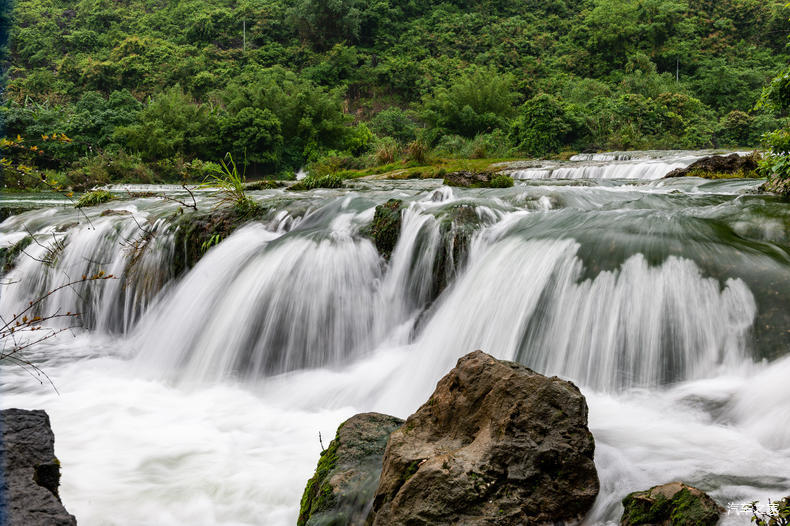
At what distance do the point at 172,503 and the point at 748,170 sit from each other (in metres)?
11.5

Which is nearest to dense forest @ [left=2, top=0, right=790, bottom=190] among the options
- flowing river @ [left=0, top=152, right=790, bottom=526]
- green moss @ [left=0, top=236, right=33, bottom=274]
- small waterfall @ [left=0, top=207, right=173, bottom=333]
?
green moss @ [left=0, top=236, right=33, bottom=274]

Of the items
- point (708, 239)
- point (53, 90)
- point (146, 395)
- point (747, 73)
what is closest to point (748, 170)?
point (708, 239)

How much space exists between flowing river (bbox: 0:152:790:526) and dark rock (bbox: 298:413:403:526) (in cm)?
45

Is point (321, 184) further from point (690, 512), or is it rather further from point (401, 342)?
point (690, 512)

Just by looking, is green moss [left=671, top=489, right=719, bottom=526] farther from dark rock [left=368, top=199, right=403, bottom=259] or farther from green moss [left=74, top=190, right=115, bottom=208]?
green moss [left=74, top=190, right=115, bottom=208]

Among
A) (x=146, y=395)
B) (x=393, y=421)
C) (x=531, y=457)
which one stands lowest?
(x=146, y=395)

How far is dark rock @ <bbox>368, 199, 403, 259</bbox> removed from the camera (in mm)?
5930

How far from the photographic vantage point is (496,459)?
2096 millimetres

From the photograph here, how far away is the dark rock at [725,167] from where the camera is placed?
33.2 feet

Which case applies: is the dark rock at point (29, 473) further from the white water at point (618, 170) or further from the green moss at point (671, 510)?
the white water at point (618, 170)

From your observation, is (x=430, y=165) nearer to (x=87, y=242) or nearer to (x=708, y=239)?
(x=87, y=242)

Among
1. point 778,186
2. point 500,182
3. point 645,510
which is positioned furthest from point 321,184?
point 645,510

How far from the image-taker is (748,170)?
10.1 metres

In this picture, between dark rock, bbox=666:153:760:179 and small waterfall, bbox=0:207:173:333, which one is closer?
small waterfall, bbox=0:207:173:333
